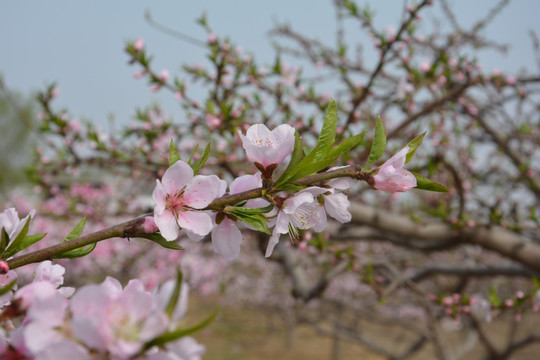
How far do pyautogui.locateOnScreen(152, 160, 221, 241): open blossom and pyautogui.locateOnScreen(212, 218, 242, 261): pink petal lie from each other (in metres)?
0.05

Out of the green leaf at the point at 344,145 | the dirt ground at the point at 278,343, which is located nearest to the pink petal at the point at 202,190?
the green leaf at the point at 344,145

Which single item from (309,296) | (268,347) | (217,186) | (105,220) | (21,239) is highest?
(217,186)

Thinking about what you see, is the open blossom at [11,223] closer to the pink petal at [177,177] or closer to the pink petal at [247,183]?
the pink petal at [177,177]

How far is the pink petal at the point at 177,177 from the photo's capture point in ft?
2.31

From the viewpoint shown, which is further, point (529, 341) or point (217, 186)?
point (529, 341)

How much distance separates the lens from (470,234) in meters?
2.72

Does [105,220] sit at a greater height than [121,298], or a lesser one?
lesser

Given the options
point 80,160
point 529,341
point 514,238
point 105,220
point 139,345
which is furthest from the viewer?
point 105,220

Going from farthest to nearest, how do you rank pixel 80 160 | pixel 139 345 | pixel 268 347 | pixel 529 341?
pixel 268 347, pixel 529 341, pixel 80 160, pixel 139 345

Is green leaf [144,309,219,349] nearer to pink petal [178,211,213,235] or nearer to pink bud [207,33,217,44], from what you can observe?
pink petal [178,211,213,235]

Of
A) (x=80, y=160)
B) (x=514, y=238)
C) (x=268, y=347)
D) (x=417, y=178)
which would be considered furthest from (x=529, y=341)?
(x=268, y=347)

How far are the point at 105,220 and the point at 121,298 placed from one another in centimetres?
455

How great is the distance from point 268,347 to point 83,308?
43.6ft

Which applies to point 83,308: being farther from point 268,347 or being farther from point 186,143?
point 268,347
